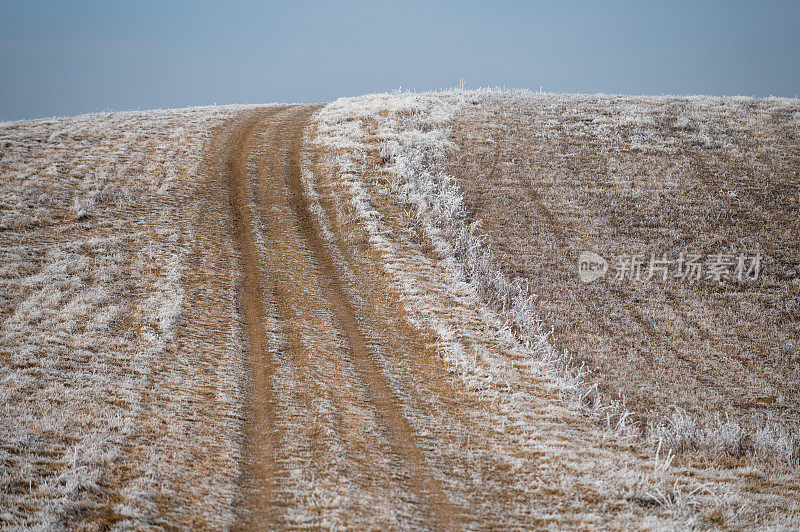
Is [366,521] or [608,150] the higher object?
[608,150]

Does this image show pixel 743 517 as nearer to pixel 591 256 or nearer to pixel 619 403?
pixel 619 403

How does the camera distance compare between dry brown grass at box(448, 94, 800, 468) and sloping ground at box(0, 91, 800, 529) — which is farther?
dry brown grass at box(448, 94, 800, 468)

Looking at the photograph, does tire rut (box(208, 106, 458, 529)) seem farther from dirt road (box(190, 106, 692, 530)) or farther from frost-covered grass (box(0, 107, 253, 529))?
frost-covered grass (box(0, 107, 253, 529))

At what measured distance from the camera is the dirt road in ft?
21.8

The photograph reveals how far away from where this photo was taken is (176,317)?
11.4 m

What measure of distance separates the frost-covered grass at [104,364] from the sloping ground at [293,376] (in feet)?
0.14

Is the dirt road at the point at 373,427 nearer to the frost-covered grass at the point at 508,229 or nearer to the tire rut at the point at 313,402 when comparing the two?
the tire rut at the point at 313,402

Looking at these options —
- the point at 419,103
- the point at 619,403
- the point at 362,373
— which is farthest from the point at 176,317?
the point at 419,103

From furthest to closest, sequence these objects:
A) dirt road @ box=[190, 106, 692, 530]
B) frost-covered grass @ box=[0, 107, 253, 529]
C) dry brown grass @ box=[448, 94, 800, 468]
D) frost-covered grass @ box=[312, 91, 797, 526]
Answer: dry brown grass @ box=[448, 94, 800, 468] < frost-covered grass @ box=[312, 91, 797, 526] < dirt road @ box=[190, 106, 692, 530] < frost-covered grass @ box=[0, 107, 253, 529]

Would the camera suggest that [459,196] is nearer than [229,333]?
No

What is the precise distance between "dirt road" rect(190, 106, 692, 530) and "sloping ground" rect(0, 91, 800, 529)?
0.12ft

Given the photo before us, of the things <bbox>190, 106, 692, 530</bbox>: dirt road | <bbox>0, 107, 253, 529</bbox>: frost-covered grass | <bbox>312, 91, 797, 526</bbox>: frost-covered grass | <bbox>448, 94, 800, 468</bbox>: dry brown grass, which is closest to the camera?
<bbox>0, 107, 253, 529</bbox>: frost-covered grass

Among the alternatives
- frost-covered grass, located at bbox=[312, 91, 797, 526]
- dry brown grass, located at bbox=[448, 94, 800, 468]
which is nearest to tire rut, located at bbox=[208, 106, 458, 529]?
frost-covered grass, located at bbox=[312, 91, 797, 526]

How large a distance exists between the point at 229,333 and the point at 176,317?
140cm
